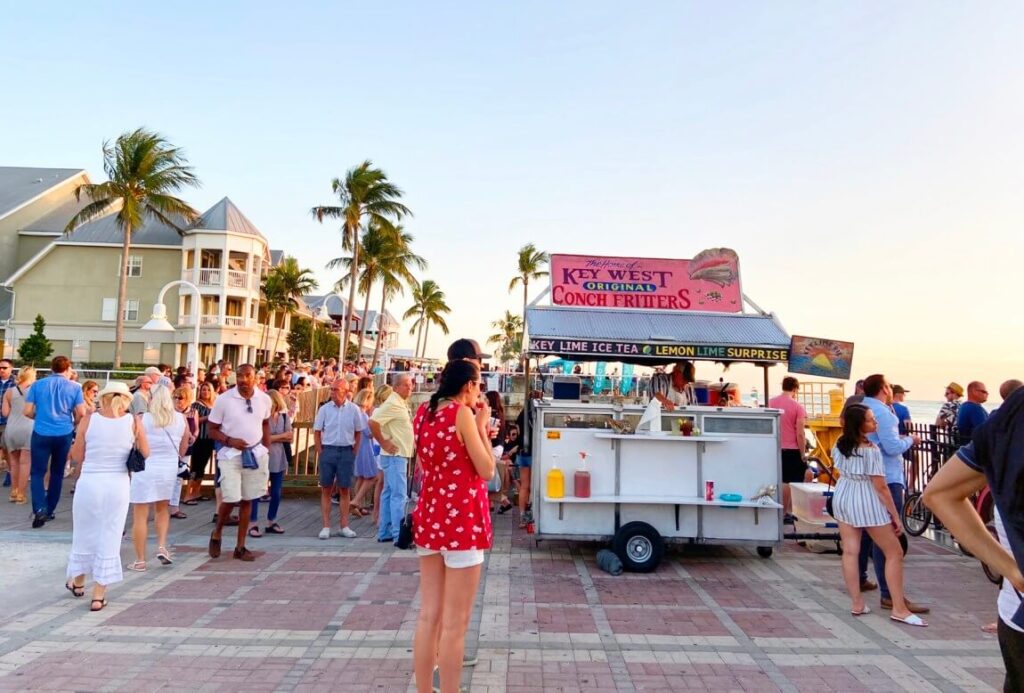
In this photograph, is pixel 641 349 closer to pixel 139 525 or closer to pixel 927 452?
pixel 927 452

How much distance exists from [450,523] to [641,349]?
5.17m

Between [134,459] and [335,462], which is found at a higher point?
[134,459]

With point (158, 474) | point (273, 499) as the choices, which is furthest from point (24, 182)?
point (158, 474)

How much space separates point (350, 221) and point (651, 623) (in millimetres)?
37204

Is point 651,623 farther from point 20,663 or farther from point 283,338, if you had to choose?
point 283,338

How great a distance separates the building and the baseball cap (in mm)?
40928

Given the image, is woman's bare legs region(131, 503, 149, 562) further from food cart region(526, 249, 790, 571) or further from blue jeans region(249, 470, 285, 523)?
food cart region(526, 249, 790, 571)

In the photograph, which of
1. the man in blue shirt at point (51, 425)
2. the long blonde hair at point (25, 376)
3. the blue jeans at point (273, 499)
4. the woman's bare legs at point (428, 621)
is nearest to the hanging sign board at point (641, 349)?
the blue jeans at point (273, 499)

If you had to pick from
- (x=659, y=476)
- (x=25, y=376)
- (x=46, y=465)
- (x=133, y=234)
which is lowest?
(x=46, y=465)

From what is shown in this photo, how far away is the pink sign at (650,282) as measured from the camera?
9320 millimetres

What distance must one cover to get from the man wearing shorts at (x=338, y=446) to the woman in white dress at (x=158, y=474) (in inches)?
65.6

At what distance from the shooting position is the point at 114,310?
136ft

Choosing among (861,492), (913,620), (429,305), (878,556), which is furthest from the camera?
(429,305)

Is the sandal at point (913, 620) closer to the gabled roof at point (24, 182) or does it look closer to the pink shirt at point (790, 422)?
the pink shirt at point (790, 422)
